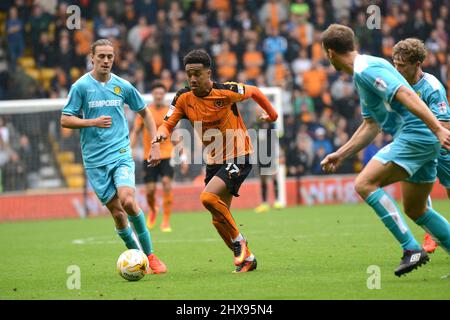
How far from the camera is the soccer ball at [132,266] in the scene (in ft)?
29.2

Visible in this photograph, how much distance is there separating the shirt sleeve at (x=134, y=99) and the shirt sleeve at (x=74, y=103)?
59 centimetres

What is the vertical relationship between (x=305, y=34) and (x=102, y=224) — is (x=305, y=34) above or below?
above

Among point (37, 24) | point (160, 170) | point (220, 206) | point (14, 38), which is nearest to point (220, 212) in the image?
point (220, 206)

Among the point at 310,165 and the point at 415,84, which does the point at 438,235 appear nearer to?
the point at 415,84

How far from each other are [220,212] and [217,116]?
1.10 meters

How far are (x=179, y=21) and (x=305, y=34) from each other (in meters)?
3.77

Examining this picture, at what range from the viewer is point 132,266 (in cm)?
890

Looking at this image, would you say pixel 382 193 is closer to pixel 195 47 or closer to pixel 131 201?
pixel 131 201

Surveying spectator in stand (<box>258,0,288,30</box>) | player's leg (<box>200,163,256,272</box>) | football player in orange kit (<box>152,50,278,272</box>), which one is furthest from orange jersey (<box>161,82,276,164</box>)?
spectator in stand (<box>258,0,288,30</box>)

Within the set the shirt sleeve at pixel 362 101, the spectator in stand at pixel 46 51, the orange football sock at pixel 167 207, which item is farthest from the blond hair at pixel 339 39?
the spectator in stand at pixel 46 51

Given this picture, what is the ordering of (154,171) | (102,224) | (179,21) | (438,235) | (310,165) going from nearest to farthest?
(438,235) → (154,171) → (102,224) → (310,165) → (179,21)

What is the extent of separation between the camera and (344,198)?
22.5 meters
